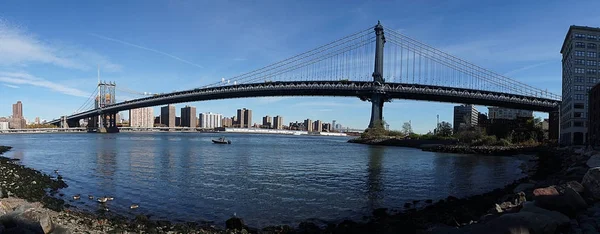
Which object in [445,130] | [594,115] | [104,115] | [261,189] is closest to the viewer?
[261,189]

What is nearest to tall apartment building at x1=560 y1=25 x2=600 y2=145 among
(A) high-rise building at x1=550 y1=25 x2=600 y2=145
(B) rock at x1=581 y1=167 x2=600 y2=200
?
(A) high-rise building at x1=550 y1=25 x2=600 y2=145

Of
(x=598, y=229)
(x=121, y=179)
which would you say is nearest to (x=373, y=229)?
(x=598, y=229)

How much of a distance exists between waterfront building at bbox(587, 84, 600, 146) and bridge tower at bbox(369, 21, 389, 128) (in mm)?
35311

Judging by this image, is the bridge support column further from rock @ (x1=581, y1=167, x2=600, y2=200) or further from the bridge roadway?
rock @ (x1=581, y1=167, x2=600, y2=200)

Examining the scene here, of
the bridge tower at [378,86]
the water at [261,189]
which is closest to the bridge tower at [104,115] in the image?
the bridge tower at [378,86]

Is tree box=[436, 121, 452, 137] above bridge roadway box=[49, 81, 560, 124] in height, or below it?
below

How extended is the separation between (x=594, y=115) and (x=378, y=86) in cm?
3744

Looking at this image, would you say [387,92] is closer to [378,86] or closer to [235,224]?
[378,86]

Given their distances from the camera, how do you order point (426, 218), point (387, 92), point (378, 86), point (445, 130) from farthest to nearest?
point (445, 130) < point (387, 92) < point (378, 86) < point (426, 218)

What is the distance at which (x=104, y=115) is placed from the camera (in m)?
127

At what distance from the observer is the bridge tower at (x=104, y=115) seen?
4936 inches

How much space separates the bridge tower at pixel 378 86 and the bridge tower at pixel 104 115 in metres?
83.7

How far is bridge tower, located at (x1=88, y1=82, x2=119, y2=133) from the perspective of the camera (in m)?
125

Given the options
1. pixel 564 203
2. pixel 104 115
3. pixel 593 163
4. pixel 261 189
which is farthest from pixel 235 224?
pixel 104 115
